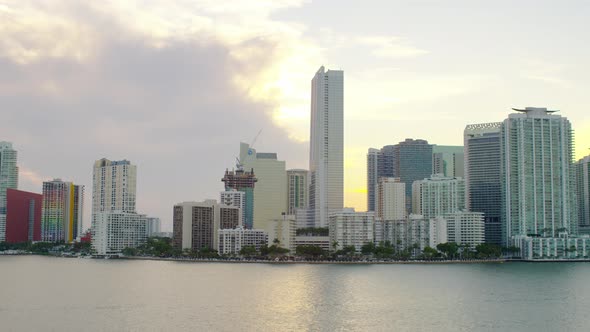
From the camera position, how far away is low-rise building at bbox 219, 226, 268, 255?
602ft

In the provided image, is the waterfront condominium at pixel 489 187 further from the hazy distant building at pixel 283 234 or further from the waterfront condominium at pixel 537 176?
the hazy distant building at pixel 283 234

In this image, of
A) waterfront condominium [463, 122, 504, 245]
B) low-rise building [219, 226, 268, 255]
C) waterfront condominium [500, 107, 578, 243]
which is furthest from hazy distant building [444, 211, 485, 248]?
low-rise building [219, 226, 268, 255]

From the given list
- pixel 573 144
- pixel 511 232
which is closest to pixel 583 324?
pixel 511 232

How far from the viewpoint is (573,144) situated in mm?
184750

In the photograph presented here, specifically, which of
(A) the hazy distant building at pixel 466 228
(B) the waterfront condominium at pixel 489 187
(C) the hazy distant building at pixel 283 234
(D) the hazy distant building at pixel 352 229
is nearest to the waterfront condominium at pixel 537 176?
(A) the hazy distant building at pixel 466 228

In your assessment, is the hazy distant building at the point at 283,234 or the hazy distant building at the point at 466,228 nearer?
the hazy distant building at the point at 466,228

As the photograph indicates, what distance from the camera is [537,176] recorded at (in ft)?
584

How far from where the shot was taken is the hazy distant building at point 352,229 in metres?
176

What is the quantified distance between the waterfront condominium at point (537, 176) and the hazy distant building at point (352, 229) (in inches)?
1397

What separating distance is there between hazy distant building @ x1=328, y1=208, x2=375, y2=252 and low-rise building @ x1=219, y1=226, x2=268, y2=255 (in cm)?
2012

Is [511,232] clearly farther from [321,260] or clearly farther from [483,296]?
[483,296]

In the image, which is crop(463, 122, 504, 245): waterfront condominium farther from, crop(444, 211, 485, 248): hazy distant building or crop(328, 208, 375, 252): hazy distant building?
crop(328, 208, 375, 252): hazy distant building

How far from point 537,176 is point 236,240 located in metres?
77.7

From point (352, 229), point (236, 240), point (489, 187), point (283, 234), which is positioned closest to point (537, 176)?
point (489, 187)
